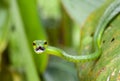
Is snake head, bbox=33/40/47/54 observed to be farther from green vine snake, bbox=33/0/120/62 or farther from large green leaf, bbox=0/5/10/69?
large green leaf, bbox=0/5/10/69

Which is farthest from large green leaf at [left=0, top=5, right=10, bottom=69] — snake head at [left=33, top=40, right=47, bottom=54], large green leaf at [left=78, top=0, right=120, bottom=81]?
snake head at [left=33, top=40, right=47, bottom=54]

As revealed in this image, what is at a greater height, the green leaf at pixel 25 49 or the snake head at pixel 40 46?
the snake head at pixel 40 46

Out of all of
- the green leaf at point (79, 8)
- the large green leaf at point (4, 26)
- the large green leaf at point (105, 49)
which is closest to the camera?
the large green leaf at point (105, 49)

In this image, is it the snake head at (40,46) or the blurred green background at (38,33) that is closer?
the snake head at (40,46)

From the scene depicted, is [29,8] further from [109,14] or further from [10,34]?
[109,14]

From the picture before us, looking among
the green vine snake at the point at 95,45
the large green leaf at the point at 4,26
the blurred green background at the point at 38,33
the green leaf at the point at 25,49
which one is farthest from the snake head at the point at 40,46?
the large green leaf at the point at 4,26

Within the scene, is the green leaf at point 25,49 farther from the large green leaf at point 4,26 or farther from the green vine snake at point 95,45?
the green vine snake at point 95,45
